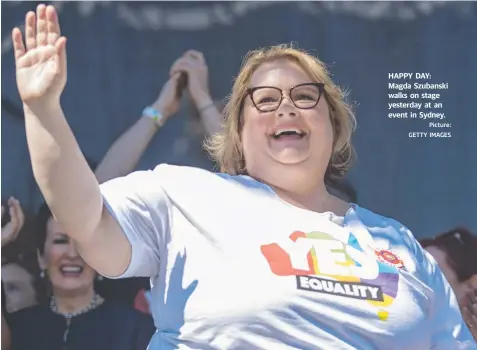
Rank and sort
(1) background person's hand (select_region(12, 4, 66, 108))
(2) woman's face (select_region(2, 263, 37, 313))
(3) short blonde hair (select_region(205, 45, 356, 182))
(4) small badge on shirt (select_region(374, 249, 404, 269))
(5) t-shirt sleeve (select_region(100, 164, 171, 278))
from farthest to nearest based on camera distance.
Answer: (2) woman's face (select_region(2, 263, 37, 313)), (3) short blonde hair (select_region(205, 45, 356, 182)), (4) small badge on shirt (select_region(374, 249, 404, 269)), (5) t-shirt sleeve (select_region(100, 164, 171, 278)), (1) background person's hand (select_region(12, 4, 66, 108))

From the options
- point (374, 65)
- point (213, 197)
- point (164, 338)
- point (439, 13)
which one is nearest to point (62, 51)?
point (213, 197)

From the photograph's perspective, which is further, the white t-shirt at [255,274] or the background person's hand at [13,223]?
the background person's hand at [13,223]

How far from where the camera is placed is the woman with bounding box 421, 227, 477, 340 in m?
2.00

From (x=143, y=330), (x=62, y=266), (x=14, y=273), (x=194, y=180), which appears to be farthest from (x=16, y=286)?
(x=194, y=180)

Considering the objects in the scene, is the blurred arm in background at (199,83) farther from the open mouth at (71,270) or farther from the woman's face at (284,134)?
the woman's face at (284,134)

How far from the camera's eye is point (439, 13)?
2039mm

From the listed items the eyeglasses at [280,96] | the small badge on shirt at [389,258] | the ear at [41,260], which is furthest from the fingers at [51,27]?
the ear at [41,260]

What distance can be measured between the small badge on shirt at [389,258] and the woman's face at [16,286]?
1243mm

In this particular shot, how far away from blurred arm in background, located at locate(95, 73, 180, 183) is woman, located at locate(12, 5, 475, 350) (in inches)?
33.5

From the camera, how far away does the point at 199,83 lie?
6.57 ft

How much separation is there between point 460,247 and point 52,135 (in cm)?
151

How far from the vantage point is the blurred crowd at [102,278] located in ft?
6.43

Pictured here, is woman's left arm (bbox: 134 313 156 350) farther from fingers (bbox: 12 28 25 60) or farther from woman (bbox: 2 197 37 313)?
fingers (bbox: 12 28 25 60)

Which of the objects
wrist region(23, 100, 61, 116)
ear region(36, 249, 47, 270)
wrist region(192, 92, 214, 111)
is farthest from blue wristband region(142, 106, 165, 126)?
wrist region(23, 100, 61, 116)
